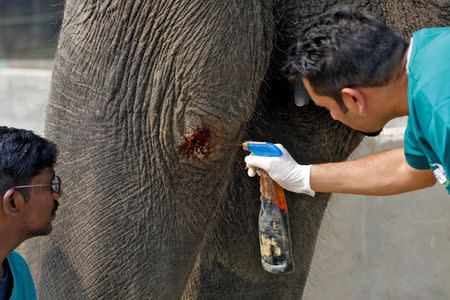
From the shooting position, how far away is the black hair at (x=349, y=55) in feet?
4.23

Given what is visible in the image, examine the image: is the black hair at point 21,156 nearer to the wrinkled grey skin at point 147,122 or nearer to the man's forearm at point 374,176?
the wrinkled grey skin at point 147,122

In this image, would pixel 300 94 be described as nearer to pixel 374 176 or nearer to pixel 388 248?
pixel 374 176

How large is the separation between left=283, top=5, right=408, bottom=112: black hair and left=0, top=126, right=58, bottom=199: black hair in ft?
1.96

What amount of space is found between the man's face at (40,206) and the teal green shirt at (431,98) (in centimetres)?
79

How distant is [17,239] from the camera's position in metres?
1.54

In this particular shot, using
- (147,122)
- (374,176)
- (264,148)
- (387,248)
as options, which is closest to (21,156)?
(147,122)

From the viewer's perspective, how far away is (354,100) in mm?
1337

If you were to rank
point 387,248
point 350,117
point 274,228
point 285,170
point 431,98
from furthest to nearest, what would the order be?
point 387,248 → point 274,228 → point 285,170 → point 350,117 → point 431,98

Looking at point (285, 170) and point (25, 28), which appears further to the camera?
point (25, 28)

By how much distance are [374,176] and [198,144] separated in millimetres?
426

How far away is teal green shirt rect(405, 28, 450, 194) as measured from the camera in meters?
1.15

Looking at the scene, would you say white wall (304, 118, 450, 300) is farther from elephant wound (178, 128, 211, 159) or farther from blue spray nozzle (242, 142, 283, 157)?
elephant wound (178, 128, 211, 159)

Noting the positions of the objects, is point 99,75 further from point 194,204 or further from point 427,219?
point 427,219

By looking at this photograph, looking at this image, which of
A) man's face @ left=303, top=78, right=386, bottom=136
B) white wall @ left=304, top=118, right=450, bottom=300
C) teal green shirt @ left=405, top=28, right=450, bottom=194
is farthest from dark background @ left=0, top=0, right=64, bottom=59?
teal green shirt @ left=405, top=28, right=450, bottom=194
